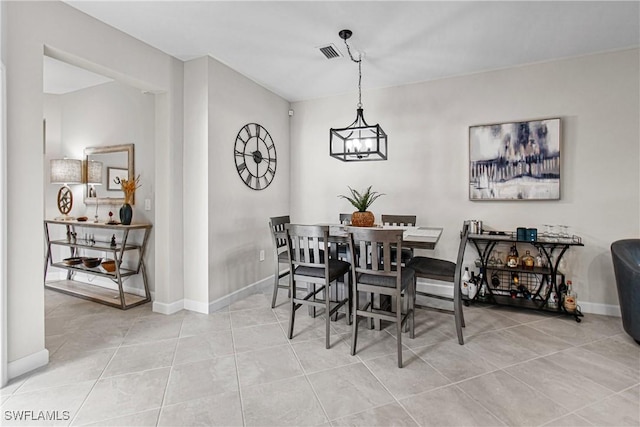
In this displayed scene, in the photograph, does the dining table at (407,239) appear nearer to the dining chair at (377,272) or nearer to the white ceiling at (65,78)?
the dining chair at (377,272)

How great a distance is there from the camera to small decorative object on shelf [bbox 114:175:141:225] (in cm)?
356

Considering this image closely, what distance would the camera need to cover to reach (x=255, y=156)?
13.1 ft

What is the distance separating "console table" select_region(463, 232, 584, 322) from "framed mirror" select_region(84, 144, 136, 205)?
4.28 meters

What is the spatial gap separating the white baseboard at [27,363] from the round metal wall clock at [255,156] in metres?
2.35

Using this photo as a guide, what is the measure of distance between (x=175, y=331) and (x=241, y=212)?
1.49m

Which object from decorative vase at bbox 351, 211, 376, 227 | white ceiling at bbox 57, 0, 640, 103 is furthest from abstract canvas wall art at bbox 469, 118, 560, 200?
decorative vase at bbox 351, 211, 376, 227

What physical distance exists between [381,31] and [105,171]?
3.76 metres

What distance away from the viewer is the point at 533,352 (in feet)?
7.95

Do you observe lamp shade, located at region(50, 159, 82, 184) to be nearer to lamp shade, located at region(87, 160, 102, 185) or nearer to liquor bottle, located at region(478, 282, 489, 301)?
lamp shade, located at region(87, 160, 102, 185)

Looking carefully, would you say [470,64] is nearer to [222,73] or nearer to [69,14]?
[222,73]

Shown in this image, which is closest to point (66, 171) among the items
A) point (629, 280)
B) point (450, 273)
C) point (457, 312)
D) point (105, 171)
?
point (105, 171)

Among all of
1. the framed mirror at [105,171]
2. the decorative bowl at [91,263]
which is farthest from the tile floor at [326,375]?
the framed mirror at [105,171]

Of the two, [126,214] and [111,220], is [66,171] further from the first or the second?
[126,214]

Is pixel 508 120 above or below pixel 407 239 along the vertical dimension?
above
